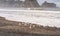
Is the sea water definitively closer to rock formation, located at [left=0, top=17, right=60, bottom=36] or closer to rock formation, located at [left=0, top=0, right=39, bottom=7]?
rock formation, located at [left=0, top=0, right=39, bottom=7]

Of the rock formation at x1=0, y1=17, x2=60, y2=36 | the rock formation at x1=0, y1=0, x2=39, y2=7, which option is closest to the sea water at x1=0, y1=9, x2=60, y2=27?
the rock formation at x1=0, y1=0, x2=39, y2=7

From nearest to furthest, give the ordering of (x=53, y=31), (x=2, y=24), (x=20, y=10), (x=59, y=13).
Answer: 1. (x=53, y=31)
2. (x=2, y=24)
3. (x=59, y=13)
4. (x=20, y=10)

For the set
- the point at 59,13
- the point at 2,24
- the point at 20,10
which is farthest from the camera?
the point at 20,10

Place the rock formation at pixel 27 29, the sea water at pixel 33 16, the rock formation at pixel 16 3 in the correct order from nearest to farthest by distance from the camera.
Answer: the rock formation at pixel 27 29 → the sea water at pixel 33 16 → the rock formation at pixel 16 3

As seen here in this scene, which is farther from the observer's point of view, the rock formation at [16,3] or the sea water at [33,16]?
the rock formation at [16,3]

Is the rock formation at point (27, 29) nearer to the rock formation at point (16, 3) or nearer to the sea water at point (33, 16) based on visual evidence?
the sea water at point (33, 16)

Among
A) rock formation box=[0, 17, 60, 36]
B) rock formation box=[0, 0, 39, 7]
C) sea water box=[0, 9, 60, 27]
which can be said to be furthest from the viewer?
rock formation box=[0, 0, 39, 7]

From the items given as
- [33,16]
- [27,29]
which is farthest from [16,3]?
[27,29]

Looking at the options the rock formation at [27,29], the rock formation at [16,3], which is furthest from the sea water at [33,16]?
the rock formation at [27,29]

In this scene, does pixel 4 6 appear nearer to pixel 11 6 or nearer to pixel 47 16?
pixel 11 6

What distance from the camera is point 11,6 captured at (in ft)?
3.56

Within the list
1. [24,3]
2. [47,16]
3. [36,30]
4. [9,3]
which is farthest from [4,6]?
[36,30]

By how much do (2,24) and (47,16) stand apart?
0.32m

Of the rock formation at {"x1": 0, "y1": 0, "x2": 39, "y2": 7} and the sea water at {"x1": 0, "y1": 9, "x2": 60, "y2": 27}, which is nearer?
the sea water at {"x1": 0, "y1": 9, "x2": 60, "y2": 27}
